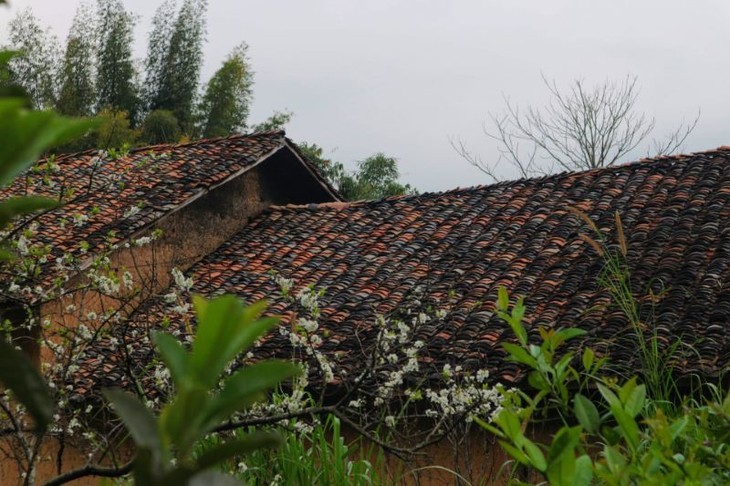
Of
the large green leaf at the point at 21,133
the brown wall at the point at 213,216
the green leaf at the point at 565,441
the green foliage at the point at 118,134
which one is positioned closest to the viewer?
the large green leaf at the point at 21,133

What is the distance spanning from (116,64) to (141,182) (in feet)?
51.9

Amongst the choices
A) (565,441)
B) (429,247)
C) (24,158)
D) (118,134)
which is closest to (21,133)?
(24,158)

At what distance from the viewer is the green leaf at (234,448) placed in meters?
0.64

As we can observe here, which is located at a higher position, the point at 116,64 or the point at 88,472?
the point at 116,64

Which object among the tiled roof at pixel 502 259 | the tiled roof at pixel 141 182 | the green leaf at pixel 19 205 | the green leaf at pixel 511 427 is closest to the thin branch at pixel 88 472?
the green leaf at pixel 511 427

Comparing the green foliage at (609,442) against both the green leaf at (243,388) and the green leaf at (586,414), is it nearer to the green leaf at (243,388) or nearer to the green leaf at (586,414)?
the green leaf at (586,414)

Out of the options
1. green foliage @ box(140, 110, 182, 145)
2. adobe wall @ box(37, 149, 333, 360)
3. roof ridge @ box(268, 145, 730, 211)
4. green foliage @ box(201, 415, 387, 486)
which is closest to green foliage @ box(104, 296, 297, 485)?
green foliage @ box(201, 415, 387, 486)

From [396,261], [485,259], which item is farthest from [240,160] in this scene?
[485,259]

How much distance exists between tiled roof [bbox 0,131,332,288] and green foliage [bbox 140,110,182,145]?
11.4 meters

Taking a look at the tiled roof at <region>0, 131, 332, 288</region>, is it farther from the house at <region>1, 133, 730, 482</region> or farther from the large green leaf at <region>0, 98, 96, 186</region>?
the large green leaf at <region>0, 98, 96, 186</region>

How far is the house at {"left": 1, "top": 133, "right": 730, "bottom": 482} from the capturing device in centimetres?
959

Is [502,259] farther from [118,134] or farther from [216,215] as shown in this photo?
[118,134]

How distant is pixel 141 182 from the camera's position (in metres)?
13.9

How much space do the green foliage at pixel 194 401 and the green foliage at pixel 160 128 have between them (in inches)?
1051
